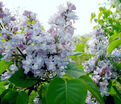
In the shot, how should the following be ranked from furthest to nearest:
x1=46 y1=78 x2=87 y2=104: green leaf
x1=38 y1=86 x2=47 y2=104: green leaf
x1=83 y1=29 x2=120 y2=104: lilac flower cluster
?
x1=83 y1=29 x2=120 y2=104: lilac flower cluster
x1=38 y1=86 x2=47 y2=104: green leaf
x1=46 y1=78 x2=87 y2=104: green leaf

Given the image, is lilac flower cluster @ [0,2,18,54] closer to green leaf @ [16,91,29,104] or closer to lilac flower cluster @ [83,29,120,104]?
green leaf @ [16,91,29,104]

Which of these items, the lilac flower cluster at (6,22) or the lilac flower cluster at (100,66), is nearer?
the lilac flower cluster at (6,22)

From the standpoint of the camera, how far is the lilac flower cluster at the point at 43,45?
0.63m

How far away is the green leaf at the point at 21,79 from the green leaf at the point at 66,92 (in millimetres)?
92

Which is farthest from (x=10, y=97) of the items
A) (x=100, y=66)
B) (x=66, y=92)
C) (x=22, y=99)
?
(x=100, y=66)

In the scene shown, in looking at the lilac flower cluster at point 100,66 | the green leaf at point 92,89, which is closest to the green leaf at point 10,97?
the green leaf at point 92,89

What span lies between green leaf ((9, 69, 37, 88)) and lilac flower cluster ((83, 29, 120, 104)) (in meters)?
0.39

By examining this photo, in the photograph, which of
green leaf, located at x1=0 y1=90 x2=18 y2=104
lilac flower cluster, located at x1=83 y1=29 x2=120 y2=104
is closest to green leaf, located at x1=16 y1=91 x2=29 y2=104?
green leaf, located at x1=0 y1=90 x2=18 y2=104

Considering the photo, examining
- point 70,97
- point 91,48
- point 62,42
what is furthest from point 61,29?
point 91,48

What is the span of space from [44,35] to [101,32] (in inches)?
22.2

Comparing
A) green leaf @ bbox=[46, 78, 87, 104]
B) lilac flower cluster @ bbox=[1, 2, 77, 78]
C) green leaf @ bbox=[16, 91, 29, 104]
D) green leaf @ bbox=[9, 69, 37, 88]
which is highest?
lilac flower cluster @ bbox=[1, 2, 77, 78]

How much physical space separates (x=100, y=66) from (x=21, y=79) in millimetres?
515

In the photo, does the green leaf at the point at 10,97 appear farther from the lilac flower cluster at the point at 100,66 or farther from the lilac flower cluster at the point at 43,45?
the lilac flower cluster at the point at 100,66

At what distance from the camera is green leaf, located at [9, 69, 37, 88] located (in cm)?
64
